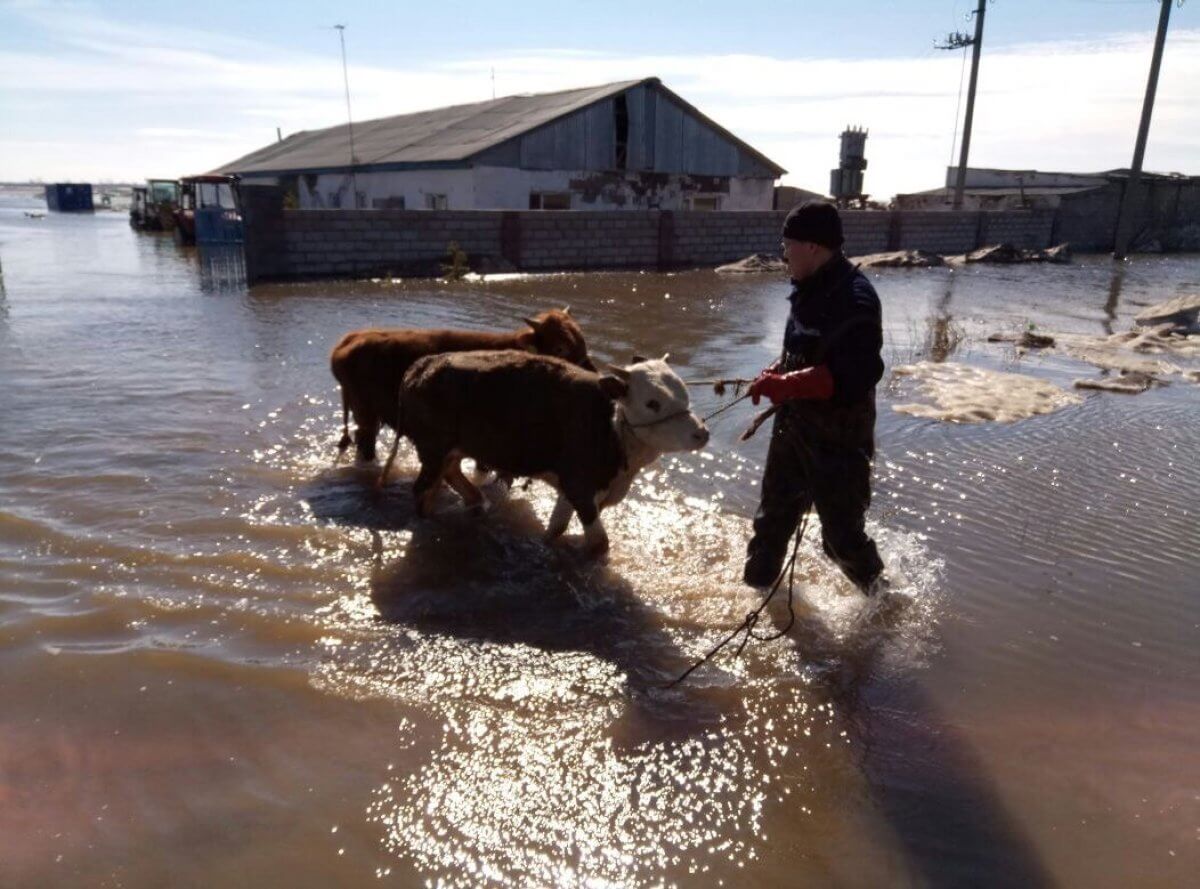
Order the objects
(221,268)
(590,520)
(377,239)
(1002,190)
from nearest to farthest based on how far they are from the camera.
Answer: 1. (590,520)
2. (377,239)
3. (221,268)
4. (1002,190)

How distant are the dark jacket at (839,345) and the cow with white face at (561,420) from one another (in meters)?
0.96

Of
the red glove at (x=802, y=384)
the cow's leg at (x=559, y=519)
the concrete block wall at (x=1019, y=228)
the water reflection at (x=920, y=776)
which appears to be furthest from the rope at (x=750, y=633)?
the concrete block wall at (x=1019, y=228)

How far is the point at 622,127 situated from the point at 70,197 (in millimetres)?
69682

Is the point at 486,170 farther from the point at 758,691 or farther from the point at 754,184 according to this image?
the point at 758,691

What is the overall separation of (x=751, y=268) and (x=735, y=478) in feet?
67.7

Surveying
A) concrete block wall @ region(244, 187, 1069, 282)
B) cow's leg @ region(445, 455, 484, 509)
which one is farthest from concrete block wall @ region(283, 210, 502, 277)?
cow's leg @ region(445, 455, 484, 509)

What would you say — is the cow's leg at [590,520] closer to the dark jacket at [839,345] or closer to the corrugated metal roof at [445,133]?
the dark jacket at [839,345]

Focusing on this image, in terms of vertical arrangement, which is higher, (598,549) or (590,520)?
(590,520)

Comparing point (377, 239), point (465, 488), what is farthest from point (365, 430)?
point (377, 239)

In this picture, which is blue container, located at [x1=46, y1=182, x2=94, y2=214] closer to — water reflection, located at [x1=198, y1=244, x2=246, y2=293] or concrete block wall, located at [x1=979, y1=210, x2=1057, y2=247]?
water reflection, located at [x1=198, y1=244, x2=246, y2=293]

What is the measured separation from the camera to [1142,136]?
3650 cm

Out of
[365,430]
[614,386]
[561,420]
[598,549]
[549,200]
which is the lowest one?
[598,549]

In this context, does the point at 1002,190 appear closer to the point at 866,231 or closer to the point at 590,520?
the point at 866,231

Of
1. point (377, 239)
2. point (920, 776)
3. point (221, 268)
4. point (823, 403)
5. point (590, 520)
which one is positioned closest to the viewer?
point (920, 776)
